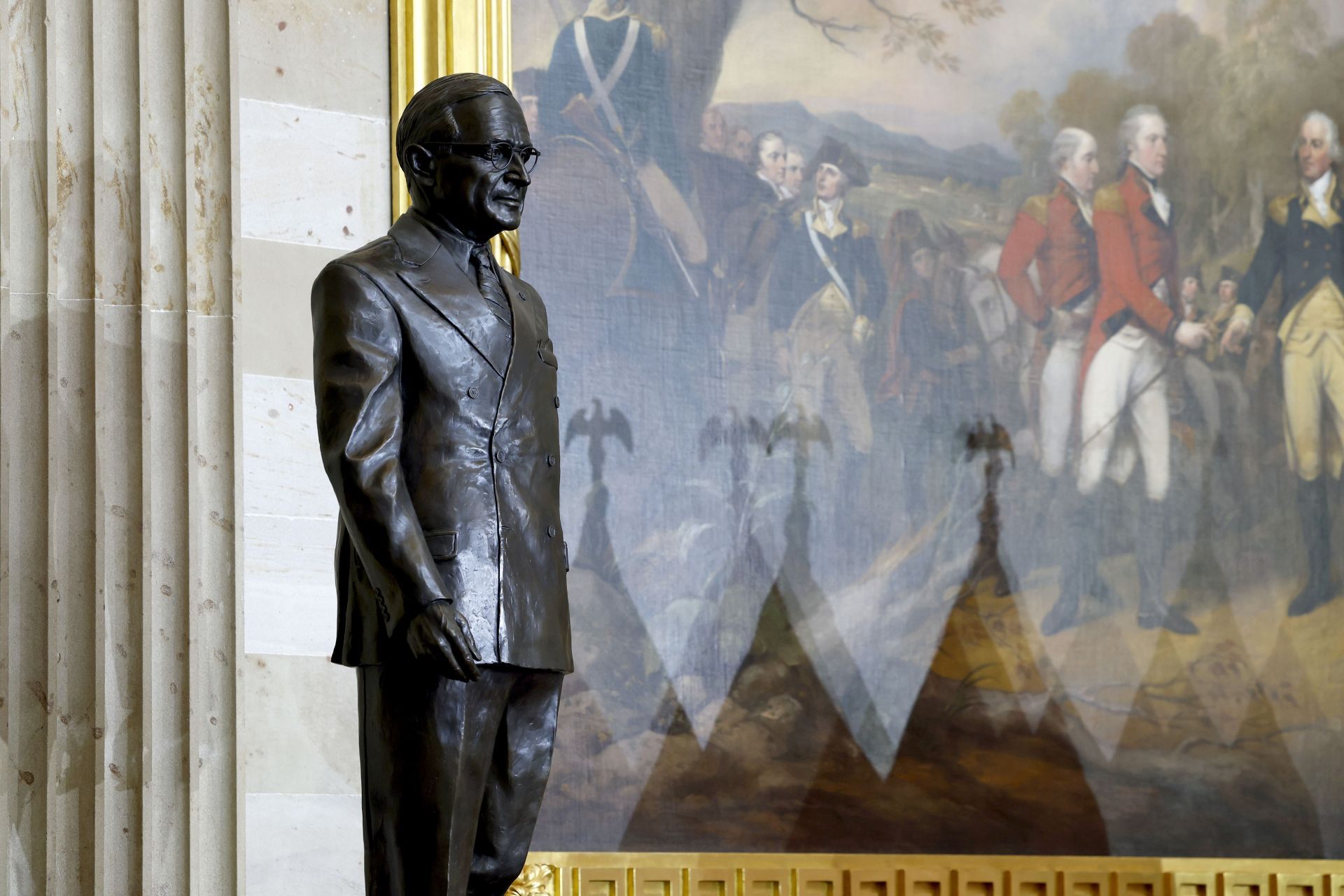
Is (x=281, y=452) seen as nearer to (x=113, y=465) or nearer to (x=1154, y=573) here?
(x=113, y=465)

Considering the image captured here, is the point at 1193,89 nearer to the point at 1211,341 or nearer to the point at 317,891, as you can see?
the point at 1211,341

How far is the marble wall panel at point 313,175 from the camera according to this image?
461cm

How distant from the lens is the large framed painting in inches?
215

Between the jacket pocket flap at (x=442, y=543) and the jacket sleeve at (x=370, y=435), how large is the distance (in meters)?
0.04

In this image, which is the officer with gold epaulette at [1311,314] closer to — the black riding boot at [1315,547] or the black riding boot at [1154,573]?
the black riding boot at [1315,547]

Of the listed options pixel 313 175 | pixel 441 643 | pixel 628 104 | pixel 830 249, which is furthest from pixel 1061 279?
pixel 441 643

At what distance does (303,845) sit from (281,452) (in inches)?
39.0

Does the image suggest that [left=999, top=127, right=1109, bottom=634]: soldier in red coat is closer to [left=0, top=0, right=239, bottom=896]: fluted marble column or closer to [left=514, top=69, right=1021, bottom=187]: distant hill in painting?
[left=514, top=69, right=1021, bottom=187]: distant hill in painting

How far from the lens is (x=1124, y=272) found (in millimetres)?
5941

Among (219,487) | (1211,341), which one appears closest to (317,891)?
(219,487)

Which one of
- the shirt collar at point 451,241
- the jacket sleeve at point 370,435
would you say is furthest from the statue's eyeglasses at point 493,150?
the jacket sleeve at point 370,435

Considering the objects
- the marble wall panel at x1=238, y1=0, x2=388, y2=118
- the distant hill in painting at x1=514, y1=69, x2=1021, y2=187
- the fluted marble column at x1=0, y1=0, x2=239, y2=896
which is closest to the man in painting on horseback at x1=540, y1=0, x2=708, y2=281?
the distant hill in painting at x1=514, y1=69, x2=1021, y2=187

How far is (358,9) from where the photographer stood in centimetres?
482

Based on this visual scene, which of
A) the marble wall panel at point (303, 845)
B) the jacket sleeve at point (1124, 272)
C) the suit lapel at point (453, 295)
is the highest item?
the jacket sleeve at point (1124, 272)
